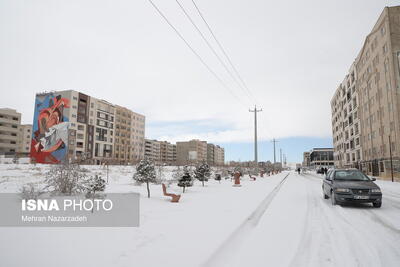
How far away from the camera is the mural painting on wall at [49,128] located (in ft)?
218

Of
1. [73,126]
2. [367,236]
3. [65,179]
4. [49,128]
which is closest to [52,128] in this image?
[49,128]

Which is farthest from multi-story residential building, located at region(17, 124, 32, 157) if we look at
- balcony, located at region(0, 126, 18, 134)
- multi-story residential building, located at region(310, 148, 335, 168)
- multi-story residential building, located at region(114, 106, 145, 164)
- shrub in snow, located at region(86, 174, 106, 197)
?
multi-story residential building, located at region(310, 148, 335, 168)

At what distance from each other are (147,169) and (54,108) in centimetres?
7220

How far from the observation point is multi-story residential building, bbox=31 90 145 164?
220 ft

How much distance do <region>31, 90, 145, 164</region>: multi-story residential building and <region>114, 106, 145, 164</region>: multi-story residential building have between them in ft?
9.17

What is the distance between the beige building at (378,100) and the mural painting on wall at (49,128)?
238ft

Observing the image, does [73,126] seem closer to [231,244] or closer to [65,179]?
[65,179]

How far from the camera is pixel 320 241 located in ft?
15.9

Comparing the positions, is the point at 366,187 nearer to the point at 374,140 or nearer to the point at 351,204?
the point at 351,204

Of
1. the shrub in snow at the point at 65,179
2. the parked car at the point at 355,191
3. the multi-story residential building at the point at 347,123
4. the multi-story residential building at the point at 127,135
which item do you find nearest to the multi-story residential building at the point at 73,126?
the multi-story residential building at the point at 127,135

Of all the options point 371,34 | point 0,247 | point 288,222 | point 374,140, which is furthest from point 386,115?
point 0,247

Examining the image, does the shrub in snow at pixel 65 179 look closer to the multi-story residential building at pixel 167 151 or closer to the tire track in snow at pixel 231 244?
the tire track in snow at pixel 231 244

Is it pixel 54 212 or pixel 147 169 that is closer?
pixel 54 212

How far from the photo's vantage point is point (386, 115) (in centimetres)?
3850
